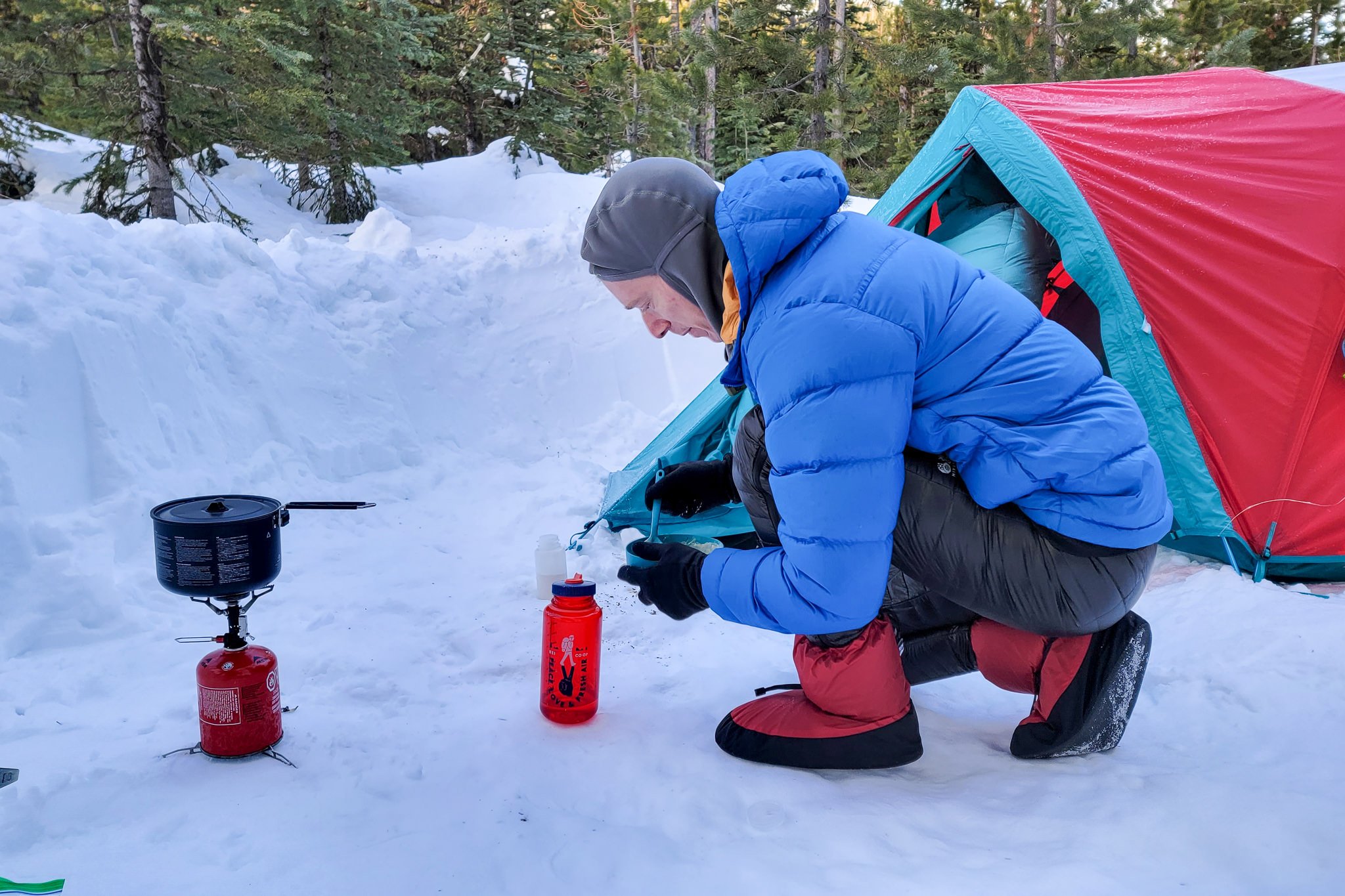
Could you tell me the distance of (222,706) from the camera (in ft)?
5.89

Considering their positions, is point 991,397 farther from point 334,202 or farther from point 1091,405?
point 334,202

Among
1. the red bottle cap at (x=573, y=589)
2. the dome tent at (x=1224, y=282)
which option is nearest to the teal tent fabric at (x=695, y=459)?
the dome tent at (x=1224, y=282)

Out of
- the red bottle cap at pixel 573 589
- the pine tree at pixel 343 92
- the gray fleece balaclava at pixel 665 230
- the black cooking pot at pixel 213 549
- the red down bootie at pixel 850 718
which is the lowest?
the red down bootie at pixel 850 718

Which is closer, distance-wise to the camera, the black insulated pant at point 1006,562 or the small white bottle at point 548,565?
the black insulated pant at point 1006,562

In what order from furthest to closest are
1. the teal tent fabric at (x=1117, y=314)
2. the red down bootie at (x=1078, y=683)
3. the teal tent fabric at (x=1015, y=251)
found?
the teal tent fabric at (x=1015, y=251)
the teal tent fabric at (x=1117, y=314)
the red down bootie at (x=1078, y=683)

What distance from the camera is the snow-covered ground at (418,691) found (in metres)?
1.54

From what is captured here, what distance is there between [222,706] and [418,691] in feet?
1.83

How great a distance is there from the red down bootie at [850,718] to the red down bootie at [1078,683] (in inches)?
10.6

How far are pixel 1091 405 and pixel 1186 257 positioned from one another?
6.20 ft

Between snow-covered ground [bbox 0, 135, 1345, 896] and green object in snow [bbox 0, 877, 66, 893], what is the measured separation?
0.07m

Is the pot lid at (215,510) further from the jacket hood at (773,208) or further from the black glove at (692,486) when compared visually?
the jacket hood at (773,208)

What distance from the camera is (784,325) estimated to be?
62.5 inches

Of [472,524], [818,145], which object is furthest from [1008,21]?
[472,524]

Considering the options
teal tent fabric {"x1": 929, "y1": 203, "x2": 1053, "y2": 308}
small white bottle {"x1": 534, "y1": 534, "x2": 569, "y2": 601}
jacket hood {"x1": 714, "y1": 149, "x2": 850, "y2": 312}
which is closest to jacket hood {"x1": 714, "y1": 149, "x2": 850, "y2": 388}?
jacket hood {"x1": 714, "y1": 149, "x2": 850, "y2": 312}
